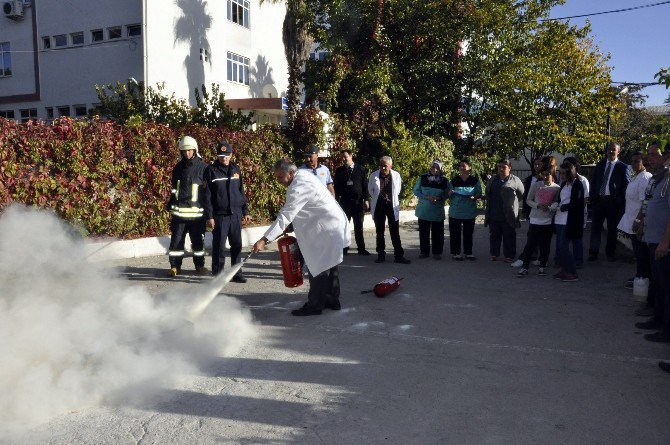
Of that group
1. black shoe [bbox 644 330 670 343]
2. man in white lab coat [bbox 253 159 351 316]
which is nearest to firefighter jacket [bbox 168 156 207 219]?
man in white lab coat [bbox 253 159 351 316]

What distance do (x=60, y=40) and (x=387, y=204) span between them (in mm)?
20757

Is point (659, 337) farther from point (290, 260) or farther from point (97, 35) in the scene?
point (97, 35)

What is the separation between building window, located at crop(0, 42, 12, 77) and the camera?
Result: 26.9m

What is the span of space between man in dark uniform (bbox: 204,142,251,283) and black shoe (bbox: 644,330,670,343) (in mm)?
5279

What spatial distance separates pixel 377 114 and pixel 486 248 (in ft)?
29.9

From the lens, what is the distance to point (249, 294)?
7887mm

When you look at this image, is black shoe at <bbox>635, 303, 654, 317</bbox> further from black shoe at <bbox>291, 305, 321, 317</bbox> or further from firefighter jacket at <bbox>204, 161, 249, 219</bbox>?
firefighter jacket at <bbox>204, 161, 249, 219</bbox>

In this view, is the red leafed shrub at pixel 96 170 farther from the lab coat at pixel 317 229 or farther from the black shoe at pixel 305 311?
the black shoe at pixel 305 311

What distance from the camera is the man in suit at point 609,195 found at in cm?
1031

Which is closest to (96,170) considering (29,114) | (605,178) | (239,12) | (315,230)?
(315,230)

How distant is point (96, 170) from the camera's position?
10.7 meters

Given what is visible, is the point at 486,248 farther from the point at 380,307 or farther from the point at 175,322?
the point at 175,322

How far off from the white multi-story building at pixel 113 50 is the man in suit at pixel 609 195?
52.9ft

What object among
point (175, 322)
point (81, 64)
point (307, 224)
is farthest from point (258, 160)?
point (81, 64)
